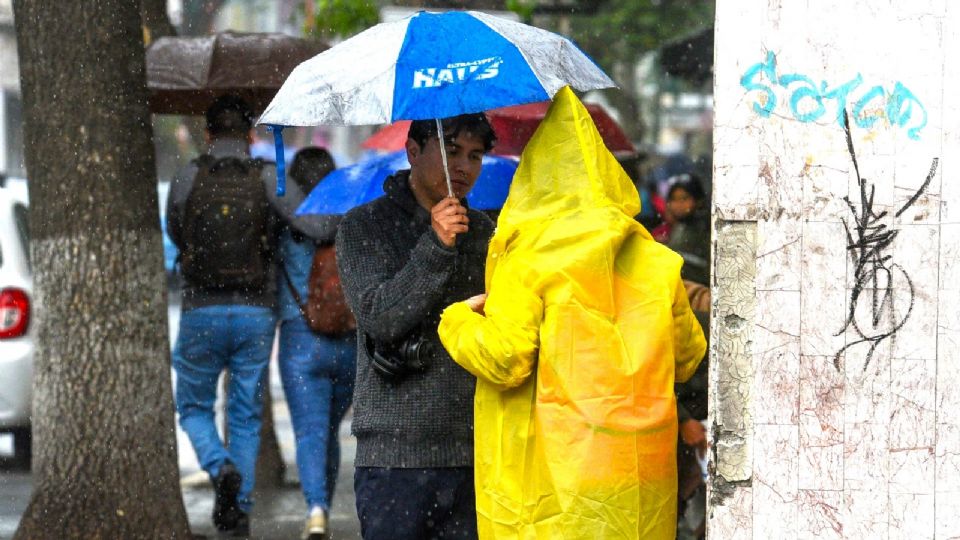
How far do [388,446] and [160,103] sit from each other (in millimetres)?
4997

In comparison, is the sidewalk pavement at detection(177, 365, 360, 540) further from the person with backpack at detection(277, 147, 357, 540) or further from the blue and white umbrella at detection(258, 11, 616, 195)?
the blue and white umbrella at detection(258, 11, 616, 195)

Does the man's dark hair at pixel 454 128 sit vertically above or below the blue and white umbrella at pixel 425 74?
below

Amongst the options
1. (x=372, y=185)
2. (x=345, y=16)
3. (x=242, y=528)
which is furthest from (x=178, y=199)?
(x=345, y=16)

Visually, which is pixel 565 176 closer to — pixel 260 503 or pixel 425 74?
pixel 425 74

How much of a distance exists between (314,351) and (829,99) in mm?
4324

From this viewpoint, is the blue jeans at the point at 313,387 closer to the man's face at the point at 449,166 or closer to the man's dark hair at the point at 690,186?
the man's dark hair at the point at 690,186

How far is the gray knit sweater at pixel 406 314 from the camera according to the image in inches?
173

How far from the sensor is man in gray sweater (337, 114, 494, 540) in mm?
4410

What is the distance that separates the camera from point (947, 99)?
3.95 m

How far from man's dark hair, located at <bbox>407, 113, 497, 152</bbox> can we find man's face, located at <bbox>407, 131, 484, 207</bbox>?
0.01 metres

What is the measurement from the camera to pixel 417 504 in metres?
4.49

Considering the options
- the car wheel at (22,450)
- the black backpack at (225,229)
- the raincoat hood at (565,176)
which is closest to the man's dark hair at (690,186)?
the black backpack at (225,229)

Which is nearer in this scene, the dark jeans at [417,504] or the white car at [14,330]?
the dark jeans at [417,504]

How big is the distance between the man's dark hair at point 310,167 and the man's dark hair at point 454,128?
341cm
